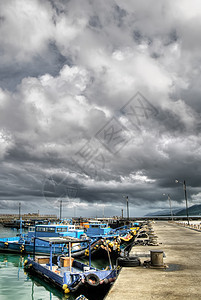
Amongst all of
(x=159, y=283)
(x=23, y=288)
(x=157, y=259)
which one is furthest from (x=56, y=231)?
(x=159, y=283)

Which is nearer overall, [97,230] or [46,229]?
[46,229]

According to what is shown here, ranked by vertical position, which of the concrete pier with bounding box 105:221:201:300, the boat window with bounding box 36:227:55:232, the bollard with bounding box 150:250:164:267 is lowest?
the boat window with bounding box 36:227:55:232

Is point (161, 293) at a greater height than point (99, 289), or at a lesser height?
greater

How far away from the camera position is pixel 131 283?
10258 millimetres

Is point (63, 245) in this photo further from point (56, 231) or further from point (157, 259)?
point (157, 259)

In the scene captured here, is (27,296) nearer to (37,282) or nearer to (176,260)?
(37,282)

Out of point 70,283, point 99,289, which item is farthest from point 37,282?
point 99,289

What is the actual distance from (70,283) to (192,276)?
32.1 feet

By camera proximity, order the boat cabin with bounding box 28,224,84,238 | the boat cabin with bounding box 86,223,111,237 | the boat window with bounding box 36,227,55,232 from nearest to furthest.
Result: the boat cabin with bounding box 28,224,84,238, the boat window with bounding box 36,227,55,232, the boat cabin with bounding box 86,223,111,237

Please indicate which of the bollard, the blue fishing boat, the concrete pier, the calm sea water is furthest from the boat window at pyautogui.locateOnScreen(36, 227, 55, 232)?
the bollard

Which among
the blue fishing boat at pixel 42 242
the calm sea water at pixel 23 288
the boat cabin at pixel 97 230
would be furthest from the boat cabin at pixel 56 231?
the boat cabin at pixel 97 230

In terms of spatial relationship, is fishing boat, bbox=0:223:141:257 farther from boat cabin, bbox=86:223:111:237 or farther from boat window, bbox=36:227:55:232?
boat cabin, bbox=86:223:111:237

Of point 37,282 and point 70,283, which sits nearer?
point 70,283

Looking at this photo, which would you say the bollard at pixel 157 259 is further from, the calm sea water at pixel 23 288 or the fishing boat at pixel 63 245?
the fishing boat at pixel 63 245
